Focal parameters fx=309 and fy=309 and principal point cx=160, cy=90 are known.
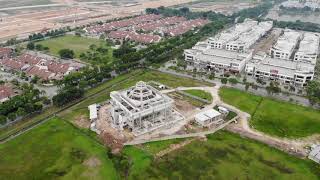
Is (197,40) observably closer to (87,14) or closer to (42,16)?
(87,14)

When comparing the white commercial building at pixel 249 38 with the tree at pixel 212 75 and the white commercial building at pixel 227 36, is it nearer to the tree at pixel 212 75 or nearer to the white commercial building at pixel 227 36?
the white commercial building at pixel 227 36

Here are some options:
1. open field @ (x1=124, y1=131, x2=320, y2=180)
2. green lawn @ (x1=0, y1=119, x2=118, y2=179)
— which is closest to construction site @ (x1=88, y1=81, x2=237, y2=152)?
green lawn @ (x1=0, y1=119, x2=118, y2=179)

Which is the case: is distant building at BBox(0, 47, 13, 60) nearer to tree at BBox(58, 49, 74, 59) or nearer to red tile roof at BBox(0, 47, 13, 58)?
red tile roof at BBox(0, 47, 13, 58)

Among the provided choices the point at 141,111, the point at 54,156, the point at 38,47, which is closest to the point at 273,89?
the point at 141,111

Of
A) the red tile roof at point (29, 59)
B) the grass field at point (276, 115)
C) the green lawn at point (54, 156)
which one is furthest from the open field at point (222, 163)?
the red tile roof at point (29, 59)

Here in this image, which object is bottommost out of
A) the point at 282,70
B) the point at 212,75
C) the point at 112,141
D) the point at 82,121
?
the point at 112,141

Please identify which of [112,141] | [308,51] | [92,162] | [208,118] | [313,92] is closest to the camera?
[92,162]

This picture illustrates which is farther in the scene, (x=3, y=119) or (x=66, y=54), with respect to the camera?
(x=66, y=54)

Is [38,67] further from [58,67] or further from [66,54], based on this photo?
[66,54]

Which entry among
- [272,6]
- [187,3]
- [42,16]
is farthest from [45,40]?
[272,6]
